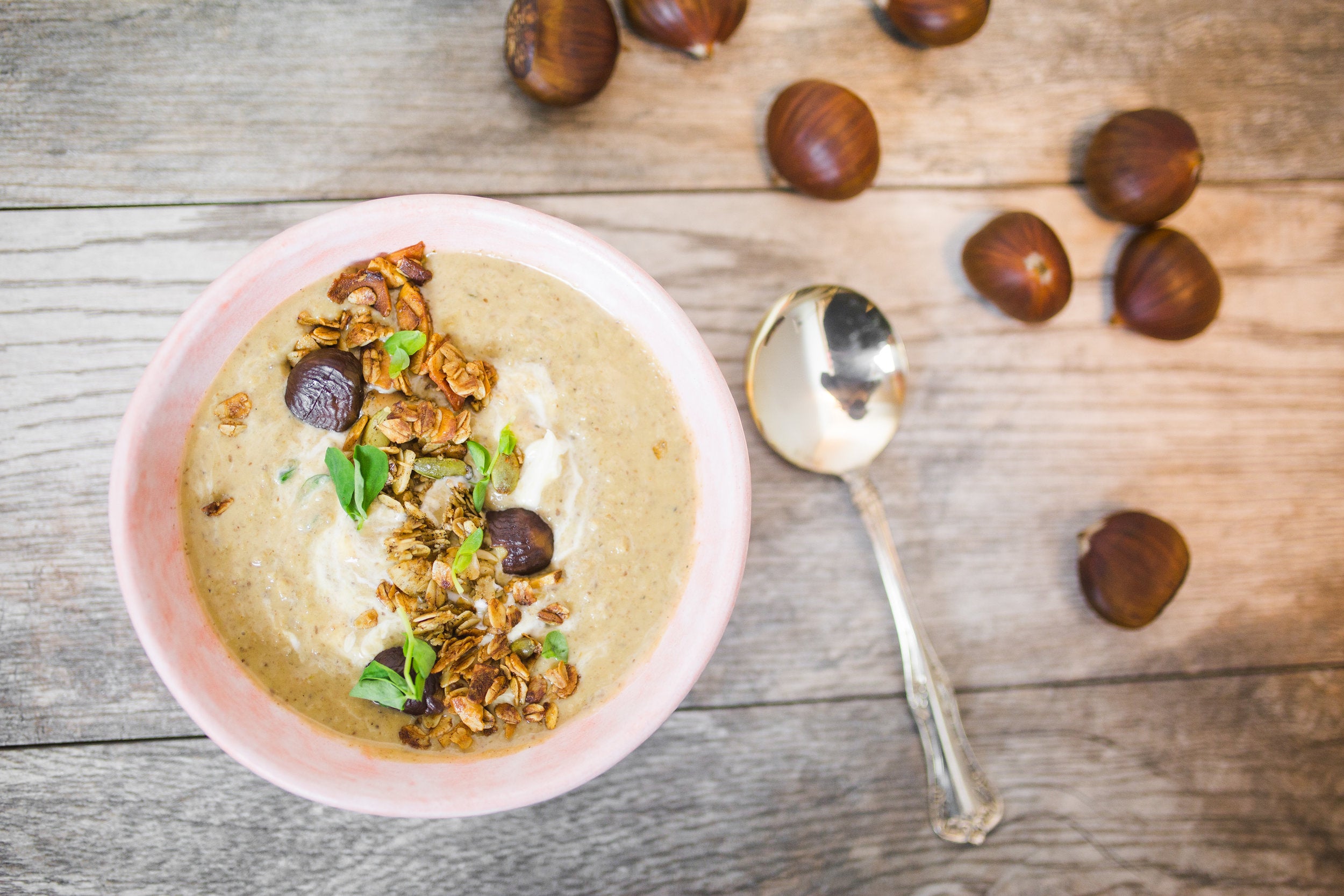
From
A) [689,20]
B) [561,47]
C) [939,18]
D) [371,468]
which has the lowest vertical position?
[371,468]

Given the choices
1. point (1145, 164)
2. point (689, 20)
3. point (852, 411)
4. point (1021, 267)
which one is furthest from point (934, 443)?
point (689, 20)

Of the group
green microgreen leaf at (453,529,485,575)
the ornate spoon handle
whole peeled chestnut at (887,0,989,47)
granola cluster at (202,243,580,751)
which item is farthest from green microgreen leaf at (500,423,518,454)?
whole peeled chestnut at (887,0,989,47)

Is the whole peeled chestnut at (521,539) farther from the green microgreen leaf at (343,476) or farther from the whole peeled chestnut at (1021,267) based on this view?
the whole peeled chestnut at (1021,267)

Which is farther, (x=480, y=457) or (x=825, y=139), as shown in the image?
(x=825, y=139)

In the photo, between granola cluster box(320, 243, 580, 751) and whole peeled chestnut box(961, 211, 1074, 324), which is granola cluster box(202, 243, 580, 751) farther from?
whole peeled chestnut box(961, 211, 1074, 324)

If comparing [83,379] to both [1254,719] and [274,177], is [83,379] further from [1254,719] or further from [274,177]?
[1254,719]

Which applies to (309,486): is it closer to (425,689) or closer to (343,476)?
(343,476)
